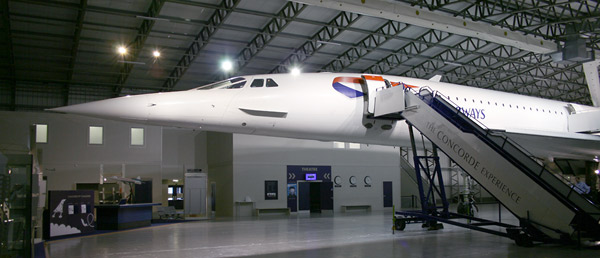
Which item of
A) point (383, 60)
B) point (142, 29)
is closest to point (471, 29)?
point (383, 60)

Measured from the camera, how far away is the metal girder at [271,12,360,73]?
20.9 meters

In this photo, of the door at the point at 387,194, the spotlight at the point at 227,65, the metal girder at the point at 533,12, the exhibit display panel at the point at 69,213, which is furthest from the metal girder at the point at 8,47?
the door at the point at 387,194

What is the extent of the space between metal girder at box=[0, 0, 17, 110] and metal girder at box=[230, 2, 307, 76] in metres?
10.1

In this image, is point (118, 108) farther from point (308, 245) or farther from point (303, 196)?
point (303, 196)

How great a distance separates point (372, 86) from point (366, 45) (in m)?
12.9

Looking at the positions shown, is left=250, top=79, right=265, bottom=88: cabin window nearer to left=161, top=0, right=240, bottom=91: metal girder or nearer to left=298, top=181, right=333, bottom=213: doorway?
left=161, top=0, right=240, bottom=91: metal girder

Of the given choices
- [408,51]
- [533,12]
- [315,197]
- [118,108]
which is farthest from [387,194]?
[118,108]

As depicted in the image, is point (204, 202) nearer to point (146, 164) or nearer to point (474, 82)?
point (146, 164)

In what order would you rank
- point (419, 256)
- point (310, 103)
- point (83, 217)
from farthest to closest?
point (83, 217), point (310, 103), point (419, 256)

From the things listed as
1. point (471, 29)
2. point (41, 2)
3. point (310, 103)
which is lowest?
point (310, 103)

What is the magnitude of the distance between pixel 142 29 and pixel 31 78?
1123cm

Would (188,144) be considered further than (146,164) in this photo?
Yes

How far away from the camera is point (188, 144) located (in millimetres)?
27672

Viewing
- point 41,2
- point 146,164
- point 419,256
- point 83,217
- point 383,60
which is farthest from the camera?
point 383,60
